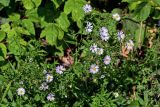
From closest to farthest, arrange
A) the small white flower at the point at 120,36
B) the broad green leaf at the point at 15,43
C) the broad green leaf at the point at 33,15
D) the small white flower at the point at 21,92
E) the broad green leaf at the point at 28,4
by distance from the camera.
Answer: the small white flower at the point at 21,92 < the small white flower at the point at 120,36 < the broad green leaf at the point at 15,43 < the broad green leaf at the point at 28,4 < the broad green leaf at the point at 33,15

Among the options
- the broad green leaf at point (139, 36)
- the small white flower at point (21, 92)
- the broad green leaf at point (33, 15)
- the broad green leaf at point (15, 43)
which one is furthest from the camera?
the broad green leaf at point (139, 36)

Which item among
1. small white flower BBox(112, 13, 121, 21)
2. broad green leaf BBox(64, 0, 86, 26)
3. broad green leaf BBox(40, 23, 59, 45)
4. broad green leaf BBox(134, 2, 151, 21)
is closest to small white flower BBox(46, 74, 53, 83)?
broad green leaf BBox(40, 23, 59, 45)

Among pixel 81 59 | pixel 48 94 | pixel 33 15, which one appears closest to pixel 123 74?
pixel 81 59

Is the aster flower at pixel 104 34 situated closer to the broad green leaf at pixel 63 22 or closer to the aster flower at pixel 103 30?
the aster flower at pixel 103 30

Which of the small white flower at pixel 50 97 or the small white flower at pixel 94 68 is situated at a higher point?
the small white flower at pixel 94 68

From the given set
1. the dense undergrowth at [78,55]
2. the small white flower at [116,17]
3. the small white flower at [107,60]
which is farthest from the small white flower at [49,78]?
the small white flower at [116,17]

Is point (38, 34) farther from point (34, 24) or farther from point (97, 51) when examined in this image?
point (97, 51)

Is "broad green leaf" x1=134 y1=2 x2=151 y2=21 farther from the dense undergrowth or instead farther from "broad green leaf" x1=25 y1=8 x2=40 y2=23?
"broad green leaf" x1=25 y1=8 x2=40 y2=23

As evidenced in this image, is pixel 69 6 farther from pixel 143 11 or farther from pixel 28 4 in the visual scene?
pixel 143 11
